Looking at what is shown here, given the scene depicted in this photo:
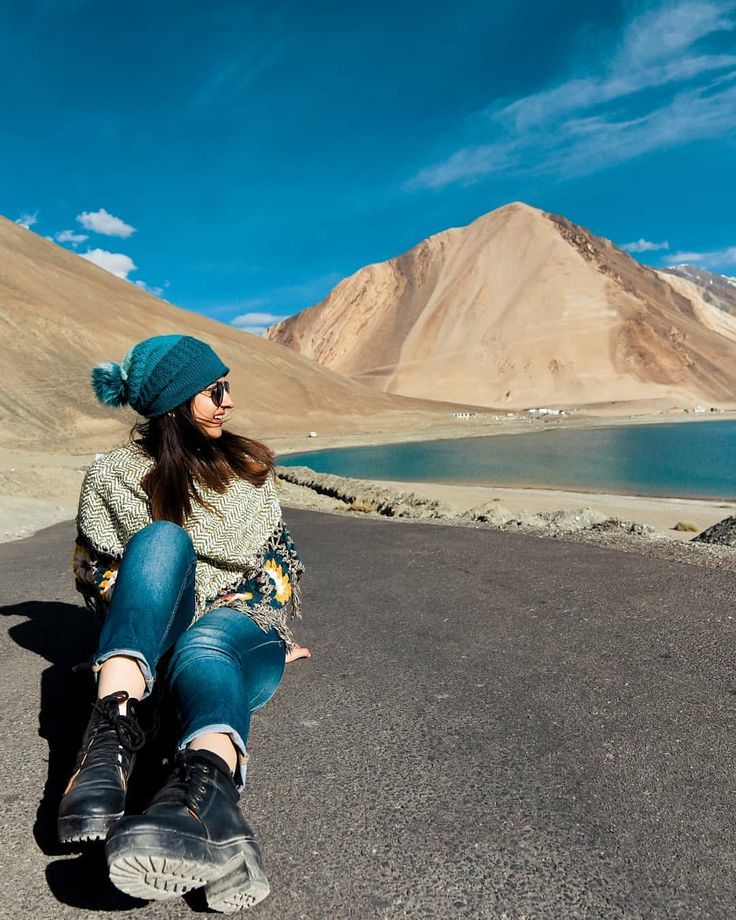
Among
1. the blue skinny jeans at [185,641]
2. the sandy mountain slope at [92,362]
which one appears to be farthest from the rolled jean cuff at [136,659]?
the sandy mountain slope at [92,362]

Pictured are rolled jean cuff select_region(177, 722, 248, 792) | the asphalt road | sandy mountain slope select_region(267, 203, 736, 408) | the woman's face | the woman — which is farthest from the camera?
sandy mountain slope select_region(267, 203, 736, 408)

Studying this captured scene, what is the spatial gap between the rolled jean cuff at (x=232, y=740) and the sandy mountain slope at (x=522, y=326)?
102 meters

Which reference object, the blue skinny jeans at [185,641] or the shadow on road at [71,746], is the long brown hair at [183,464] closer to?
the blue skinny jeans at [185,641]

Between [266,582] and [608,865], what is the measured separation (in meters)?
1.53

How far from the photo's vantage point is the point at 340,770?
7.84 ft

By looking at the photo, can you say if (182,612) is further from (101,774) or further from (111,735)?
(101,774)

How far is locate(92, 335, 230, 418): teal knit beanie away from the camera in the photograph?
2.69 meters

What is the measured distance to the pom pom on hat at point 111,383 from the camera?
278cm

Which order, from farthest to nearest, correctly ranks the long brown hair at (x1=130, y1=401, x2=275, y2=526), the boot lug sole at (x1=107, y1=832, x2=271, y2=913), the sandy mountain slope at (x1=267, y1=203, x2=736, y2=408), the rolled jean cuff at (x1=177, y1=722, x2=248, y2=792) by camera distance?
the sandy mountain slope at (x1=267, y1=203, x2=736, y2=408)
the long brown hair at (x1=130, y1=401, x2=275, y2=526)
the rolled jean cuff at (x1=177, y1=722, x2=248, y2=792)
the boot lug sole at (x1=107, y1=832, x2=271, y2=913)

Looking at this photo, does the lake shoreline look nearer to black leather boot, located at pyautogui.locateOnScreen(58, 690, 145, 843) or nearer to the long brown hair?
the long brown hair

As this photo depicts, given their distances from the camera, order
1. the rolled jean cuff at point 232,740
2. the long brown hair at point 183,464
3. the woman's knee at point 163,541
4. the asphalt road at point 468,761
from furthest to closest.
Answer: the long brown hair at point 183,464 → the woman's knee at point 163,541 → the rolled jean cuff at point 232,740 → the asphalt road at point 468,761

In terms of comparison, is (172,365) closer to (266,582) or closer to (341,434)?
(266,582)

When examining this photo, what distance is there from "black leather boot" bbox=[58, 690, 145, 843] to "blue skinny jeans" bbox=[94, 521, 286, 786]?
0.47 feet

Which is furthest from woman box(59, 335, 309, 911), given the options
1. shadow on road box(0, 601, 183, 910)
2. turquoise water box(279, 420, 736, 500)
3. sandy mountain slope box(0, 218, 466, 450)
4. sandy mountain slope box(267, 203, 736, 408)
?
sandy mountain slope box(267, 203, 736, 408)
